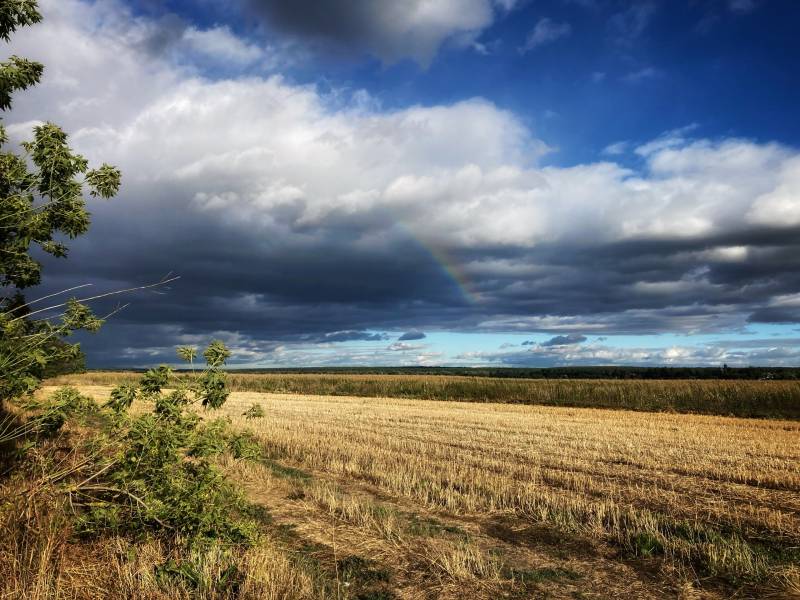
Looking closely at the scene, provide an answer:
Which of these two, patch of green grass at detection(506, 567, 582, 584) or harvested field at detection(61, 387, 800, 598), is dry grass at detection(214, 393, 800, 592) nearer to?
harvested field at detection(61, 387, 800, 598)

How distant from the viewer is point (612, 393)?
43.6 metres

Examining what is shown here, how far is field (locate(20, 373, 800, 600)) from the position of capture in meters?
6.83

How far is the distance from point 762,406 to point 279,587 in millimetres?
40355

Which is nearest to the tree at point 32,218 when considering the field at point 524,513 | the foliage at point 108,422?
the foliage at point 108,422

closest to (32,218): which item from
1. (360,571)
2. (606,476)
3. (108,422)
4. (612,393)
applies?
(108,422)

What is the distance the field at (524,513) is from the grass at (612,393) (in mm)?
17638

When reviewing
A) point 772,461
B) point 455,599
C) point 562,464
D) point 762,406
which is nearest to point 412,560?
point 455,599

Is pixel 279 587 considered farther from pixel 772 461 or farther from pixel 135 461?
pixel 772 461

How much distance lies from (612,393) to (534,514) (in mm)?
37135

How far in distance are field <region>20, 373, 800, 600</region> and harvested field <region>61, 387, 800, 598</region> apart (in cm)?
3

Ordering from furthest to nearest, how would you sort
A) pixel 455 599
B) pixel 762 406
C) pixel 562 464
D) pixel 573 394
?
pixel 573 394 → pixel 762 406 → pixel 562 464 → pixel 455 599

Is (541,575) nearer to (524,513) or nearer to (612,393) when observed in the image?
(524,513)

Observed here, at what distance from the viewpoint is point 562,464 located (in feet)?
47.6

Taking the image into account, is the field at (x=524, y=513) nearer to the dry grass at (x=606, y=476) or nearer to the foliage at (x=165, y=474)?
the dry grass at (x=606, y=476)
